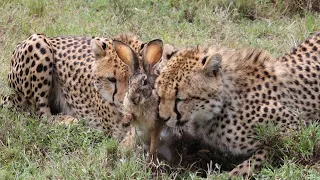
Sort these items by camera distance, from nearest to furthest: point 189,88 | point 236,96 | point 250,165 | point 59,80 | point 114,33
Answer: point 189,88
point 250,165
point 236,96
point 59,80
point 114,33

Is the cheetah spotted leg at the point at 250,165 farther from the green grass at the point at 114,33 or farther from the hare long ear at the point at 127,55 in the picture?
the hare long ear at the point at 127,55

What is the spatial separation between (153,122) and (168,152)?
1.19 feet

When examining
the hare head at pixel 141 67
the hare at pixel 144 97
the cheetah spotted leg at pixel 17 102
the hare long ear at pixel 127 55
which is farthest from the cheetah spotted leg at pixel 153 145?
the cheetah spotted leg at pixel 17 102

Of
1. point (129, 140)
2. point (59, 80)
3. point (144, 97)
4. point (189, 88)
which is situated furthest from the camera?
point (59, 80)

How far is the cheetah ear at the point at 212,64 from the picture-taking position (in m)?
3.95

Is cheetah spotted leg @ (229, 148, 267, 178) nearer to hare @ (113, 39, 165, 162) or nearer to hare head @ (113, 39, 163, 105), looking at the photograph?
hare @ (113, 39, 165, 162)

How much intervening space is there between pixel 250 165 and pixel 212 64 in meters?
0.64

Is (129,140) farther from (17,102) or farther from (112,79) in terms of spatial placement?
(17,102)

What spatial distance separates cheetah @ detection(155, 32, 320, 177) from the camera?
3.95 metres

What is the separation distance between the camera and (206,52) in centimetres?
420

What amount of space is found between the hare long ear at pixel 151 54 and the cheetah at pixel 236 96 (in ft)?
0.25

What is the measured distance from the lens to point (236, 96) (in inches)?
165

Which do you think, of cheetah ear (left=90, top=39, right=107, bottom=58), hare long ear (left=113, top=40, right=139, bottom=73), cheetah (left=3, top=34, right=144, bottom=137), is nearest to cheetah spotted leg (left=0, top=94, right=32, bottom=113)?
cheetah (left=3, top=34, right=144, bottom=137)

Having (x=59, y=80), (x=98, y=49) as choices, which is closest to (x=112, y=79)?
(x=98, y=49)
